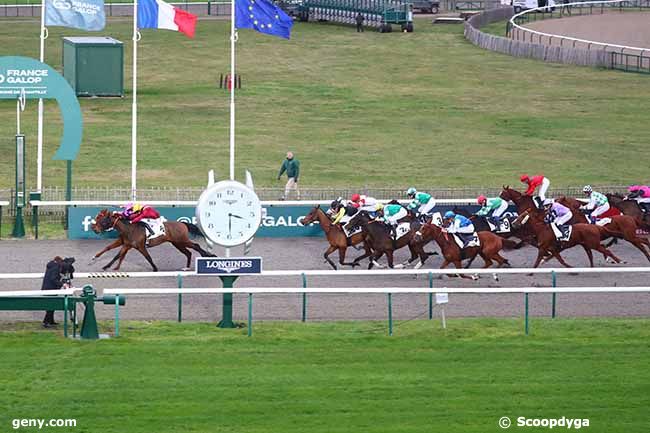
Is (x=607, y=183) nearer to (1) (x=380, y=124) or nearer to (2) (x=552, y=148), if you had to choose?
(2) (x=552, y=148)

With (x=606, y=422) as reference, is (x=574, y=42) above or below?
above

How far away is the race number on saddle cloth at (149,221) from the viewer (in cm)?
2755

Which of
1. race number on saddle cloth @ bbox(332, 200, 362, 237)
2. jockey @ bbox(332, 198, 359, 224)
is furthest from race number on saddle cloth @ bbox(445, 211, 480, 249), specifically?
jockey @ bbox(332, 198, 359, 224)

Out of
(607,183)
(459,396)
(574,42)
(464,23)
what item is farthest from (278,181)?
(464,23)

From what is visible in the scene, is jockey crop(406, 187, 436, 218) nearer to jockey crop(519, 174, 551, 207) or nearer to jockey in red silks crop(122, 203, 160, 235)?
jockey crop(519, 174, 551, 207)

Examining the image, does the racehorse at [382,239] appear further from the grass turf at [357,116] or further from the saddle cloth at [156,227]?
the grass turf at [357,116]

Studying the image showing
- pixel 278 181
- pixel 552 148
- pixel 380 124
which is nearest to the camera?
pixel 278 181

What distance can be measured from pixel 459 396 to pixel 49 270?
702 cm

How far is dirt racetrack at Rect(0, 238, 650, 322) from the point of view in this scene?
954 inches

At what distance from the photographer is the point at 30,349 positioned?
21391mm
